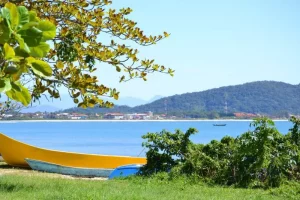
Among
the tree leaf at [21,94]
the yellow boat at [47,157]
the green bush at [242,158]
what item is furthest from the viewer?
the yellow boat at [47,157]

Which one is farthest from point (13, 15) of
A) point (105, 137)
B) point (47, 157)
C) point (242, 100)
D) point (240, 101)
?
point (242, 100)

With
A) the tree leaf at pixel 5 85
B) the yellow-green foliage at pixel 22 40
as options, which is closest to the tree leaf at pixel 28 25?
the yellow-green foliage at pixel 22 40

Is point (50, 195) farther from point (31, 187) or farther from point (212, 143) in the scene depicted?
point (212, 143)

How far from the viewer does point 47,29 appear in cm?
99

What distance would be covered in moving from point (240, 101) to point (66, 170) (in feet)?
256

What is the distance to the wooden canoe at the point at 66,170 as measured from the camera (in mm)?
14391

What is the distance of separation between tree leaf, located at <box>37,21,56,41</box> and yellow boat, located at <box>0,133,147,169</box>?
1421 cm

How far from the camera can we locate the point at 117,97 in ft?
14.3

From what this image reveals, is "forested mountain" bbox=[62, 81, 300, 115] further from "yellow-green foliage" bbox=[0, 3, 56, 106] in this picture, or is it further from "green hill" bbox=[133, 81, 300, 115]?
"yellow-green foliage" bbox=[0, 3, 56, 106]

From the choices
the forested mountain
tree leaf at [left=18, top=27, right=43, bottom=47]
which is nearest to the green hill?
the forested mountain

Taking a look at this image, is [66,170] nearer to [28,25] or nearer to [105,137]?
[28,25]

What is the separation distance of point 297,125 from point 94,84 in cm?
566

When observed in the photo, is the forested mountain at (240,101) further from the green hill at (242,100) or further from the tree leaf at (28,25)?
the tree leaf at (28,25)

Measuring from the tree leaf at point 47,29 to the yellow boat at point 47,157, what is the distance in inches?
559
